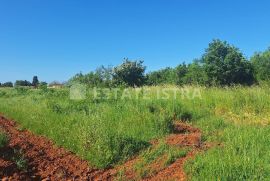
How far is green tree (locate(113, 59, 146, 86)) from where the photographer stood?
4406 centimetres

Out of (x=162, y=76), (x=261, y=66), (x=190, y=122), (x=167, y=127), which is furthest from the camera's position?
(x=162, y=76)

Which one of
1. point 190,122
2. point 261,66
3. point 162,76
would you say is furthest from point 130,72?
point 190,122

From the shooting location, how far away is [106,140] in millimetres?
6656

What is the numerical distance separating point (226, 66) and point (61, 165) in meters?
39.8

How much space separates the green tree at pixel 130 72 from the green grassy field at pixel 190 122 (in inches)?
1143

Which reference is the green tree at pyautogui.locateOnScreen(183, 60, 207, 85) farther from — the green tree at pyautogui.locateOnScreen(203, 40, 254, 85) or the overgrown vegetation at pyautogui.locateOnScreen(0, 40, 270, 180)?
the overgrown vegetation at pyautogui.locateOnScreen(0, 40, 270, 180)

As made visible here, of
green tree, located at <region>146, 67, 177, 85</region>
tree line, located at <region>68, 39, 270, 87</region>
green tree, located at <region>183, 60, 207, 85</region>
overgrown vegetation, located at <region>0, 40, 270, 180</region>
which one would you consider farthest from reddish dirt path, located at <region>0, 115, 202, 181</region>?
green tree, located at <region>146, 67, 177, 85</region>

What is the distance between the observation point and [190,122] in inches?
397

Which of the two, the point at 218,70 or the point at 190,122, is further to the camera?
the point at 218,70

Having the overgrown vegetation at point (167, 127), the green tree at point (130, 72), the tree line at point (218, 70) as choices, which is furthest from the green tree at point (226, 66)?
the overgrown vegetation at point (167, 127)

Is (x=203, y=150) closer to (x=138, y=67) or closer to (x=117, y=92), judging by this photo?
(x=117, y=92)

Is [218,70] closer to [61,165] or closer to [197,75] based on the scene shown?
[197,75]

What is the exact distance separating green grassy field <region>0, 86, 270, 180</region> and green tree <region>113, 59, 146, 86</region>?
29020mm

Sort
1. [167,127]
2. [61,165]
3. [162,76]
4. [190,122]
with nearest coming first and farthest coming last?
[61,165]
[167,127]
[190,122]
[162,76]
